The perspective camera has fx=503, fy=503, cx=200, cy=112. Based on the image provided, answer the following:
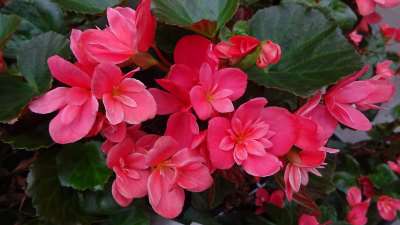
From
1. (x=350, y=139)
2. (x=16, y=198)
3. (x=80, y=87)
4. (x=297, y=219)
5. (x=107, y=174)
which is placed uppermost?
(x=80, y=87)

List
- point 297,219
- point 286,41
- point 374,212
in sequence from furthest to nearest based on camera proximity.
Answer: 1. point 374,212
2. point 297,219
3. point 286,41

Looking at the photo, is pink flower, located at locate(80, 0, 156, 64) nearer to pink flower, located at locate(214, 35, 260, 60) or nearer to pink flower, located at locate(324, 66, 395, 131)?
pink flower, located at locate(214, 35, 260, 60)

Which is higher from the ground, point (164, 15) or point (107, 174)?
point (164, 15)

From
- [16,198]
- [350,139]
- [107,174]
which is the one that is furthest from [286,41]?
[350,139]

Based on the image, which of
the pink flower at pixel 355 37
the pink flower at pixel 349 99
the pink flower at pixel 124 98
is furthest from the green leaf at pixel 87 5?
the pink flower at pixel 355 37

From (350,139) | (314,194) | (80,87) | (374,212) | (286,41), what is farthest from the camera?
(350,139)

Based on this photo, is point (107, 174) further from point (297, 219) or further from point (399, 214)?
point (399, 214)

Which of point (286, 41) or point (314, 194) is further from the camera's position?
point (314, 194)

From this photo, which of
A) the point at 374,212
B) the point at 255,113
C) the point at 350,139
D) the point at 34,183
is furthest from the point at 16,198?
the point at 350,139
